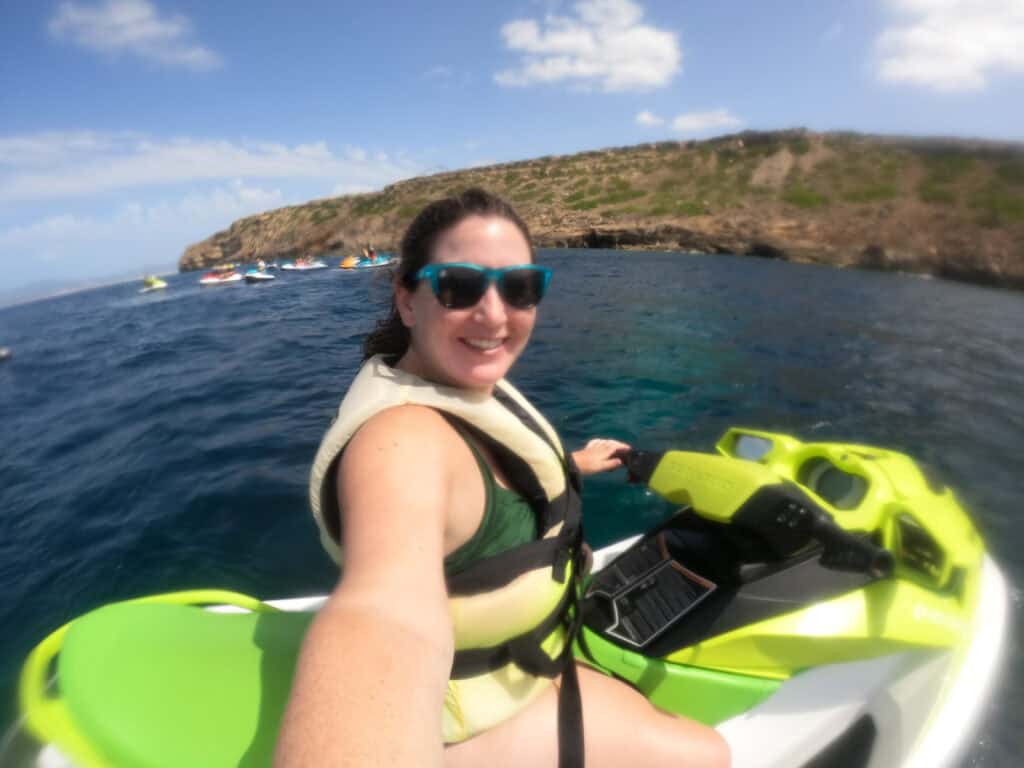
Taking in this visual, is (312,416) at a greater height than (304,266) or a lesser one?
lesser

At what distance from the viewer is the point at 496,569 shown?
1.48m

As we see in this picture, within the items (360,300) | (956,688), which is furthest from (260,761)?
(360,300)

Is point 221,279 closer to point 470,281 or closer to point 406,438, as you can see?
point 470,281

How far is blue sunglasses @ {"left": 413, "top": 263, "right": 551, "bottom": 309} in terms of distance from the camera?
1.62 meters

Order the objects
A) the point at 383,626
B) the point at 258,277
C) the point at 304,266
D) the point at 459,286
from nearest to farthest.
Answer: the point at 383,626, the point at 459,286, the point at 258,277, the point at 304,266

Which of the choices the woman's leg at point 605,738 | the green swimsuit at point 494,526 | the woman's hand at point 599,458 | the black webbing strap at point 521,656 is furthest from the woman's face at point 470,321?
the woman's hand at point 599,458

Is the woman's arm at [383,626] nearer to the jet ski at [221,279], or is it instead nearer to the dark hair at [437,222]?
the dark hair at [437,222]

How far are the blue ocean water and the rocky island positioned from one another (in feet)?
65.9

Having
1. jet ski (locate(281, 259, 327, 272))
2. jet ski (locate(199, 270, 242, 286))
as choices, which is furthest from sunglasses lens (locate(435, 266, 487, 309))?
jet ski (locate(281, 259, 327, 272))

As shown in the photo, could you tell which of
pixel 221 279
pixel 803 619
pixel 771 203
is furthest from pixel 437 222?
pixel 771 203

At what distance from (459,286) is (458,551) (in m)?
0.78

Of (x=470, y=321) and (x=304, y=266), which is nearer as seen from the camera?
(x=470, y=321)

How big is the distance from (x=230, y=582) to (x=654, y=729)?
10.4ft

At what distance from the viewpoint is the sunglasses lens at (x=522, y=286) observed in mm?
1693
